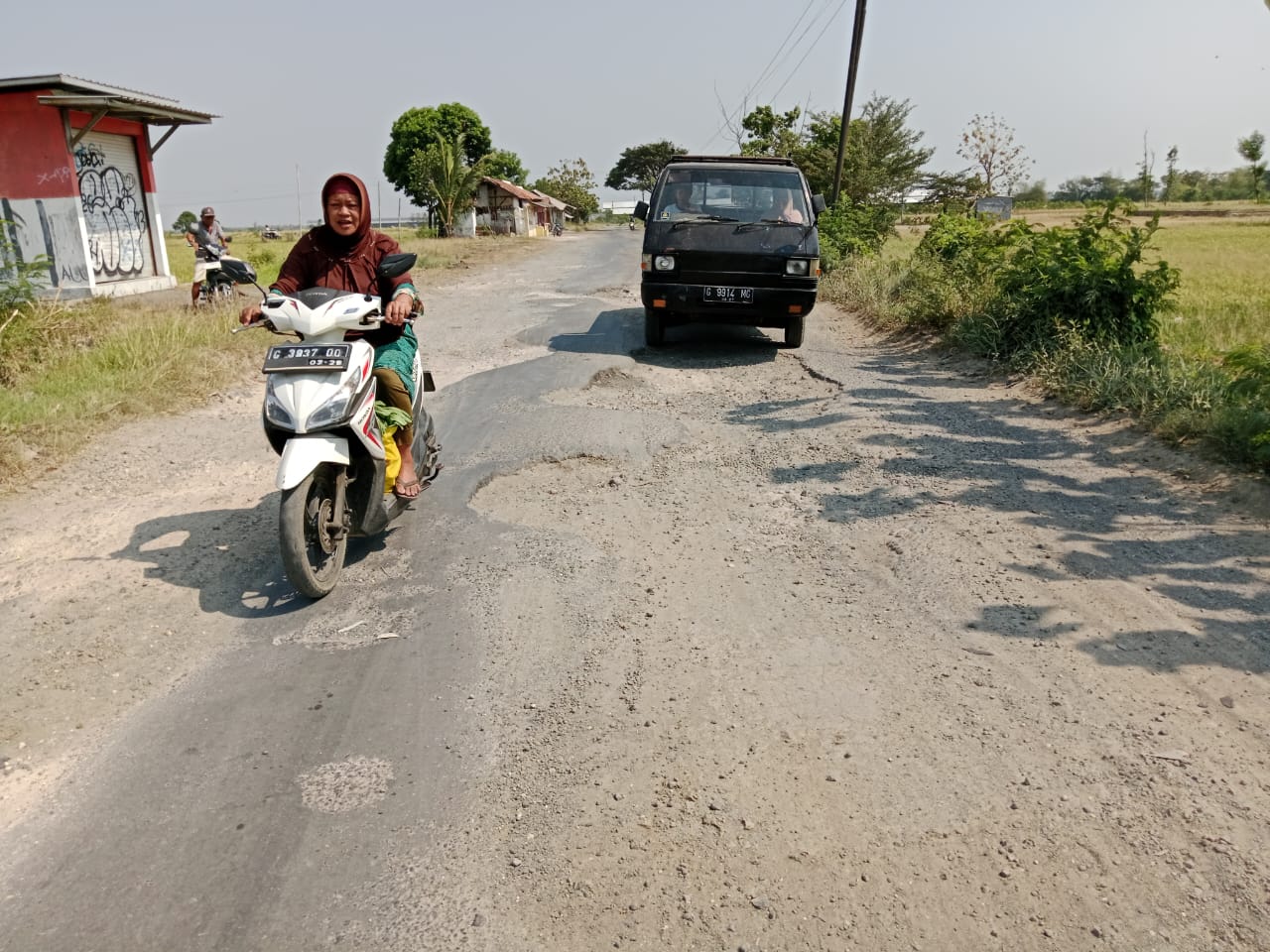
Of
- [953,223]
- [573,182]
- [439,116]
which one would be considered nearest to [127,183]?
[953,223]

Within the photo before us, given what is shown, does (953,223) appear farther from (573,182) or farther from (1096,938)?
(573,182)

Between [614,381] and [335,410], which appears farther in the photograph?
[614,381]

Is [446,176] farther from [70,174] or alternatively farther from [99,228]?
[70,174]

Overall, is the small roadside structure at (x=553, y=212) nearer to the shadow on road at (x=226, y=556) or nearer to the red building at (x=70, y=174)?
the red building at (x=70, y=174)

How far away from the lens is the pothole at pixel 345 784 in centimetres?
257

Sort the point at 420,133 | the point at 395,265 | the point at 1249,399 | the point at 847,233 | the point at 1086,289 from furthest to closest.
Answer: the point at 420,133 → the point at 847,233 → the point at 1086,289 → the point at 1249,399 → the point at 395,265

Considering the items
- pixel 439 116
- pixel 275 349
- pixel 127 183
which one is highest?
pixel 439 116

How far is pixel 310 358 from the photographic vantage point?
12.4ft

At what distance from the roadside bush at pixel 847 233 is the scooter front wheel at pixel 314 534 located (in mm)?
12970

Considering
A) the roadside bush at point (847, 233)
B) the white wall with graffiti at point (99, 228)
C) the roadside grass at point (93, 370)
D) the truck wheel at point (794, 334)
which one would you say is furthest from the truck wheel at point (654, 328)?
the white wall with graffiti at point (99, 228)

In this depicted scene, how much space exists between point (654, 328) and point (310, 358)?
5756 millimetres

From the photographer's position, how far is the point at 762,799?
2.54 meters

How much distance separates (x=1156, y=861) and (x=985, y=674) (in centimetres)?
93

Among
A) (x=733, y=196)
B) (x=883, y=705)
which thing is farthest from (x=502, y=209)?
(x=883, y=705)
